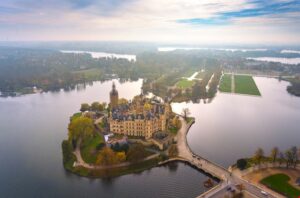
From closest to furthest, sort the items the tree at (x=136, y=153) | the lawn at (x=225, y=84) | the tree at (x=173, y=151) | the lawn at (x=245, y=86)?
1. the tree at (x=136, y=153)
2. the tree at (x=173, y=151)
3. the lawn at (x=245, y=86)
4. the lawn at (x=225, y=84)

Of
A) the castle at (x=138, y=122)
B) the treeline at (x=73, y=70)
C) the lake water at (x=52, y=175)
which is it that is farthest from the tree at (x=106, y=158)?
the treeline at (x=73, y=70)

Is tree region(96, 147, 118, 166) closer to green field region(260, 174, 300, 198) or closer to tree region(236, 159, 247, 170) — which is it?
tree region(236, 159, 247, 170)

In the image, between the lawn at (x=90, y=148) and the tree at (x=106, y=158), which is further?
the lawn at (x=90, y=148)

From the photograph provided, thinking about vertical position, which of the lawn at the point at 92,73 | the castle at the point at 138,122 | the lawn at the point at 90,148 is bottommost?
the lawn at the point at 90,148

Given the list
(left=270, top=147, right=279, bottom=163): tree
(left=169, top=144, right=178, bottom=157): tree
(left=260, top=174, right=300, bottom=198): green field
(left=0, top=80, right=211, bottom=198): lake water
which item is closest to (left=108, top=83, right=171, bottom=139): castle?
(left=169, top=144, right=178, bottom=157): tree

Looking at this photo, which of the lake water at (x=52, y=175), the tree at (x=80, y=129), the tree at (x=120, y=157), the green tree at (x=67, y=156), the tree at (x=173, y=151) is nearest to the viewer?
the lake water at (x=52, y=175)

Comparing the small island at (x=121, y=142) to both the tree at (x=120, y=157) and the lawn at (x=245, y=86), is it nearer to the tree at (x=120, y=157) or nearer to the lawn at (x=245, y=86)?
the tree at (x=120, y=157)

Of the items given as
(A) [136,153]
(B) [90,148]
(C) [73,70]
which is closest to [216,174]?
(A) [136,153]

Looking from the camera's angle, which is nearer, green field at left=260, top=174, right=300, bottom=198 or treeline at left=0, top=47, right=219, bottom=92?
green field at left=260, top=174, right=300, bottom=198

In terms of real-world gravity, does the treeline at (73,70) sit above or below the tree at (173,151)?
above
